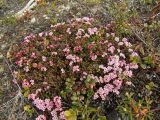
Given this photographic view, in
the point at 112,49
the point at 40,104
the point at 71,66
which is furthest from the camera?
the point at 112,49

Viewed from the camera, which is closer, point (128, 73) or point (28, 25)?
point (128, 73)

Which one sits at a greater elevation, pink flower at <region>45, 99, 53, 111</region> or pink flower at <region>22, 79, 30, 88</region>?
pink flower at <region>22, 79, 30, 88</region>

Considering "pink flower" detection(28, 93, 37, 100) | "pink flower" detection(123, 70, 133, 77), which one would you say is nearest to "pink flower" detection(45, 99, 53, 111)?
"pink flower" detection(28, 93, 37, 100)

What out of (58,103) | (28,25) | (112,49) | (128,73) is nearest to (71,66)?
(58,103)

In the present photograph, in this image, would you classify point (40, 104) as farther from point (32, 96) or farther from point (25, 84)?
point (25, 84)

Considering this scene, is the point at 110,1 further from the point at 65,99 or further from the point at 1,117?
the point at 1,117

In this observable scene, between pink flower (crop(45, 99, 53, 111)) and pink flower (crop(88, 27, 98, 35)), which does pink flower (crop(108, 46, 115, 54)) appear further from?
pink flower (crop(45, 99, 53, 111))

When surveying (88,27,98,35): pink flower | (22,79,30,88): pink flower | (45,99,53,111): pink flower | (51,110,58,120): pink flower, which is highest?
(88,27,98,35): pink flower

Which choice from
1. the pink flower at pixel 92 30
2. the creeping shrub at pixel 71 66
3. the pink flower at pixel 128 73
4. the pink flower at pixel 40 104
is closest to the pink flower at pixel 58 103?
the creeping shrub at pixel 71 66

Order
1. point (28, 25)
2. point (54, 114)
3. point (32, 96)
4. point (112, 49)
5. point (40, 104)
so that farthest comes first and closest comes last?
point (28, 25), point (112, 49), point (32, 96), point (40, 104), point (54, 114)
